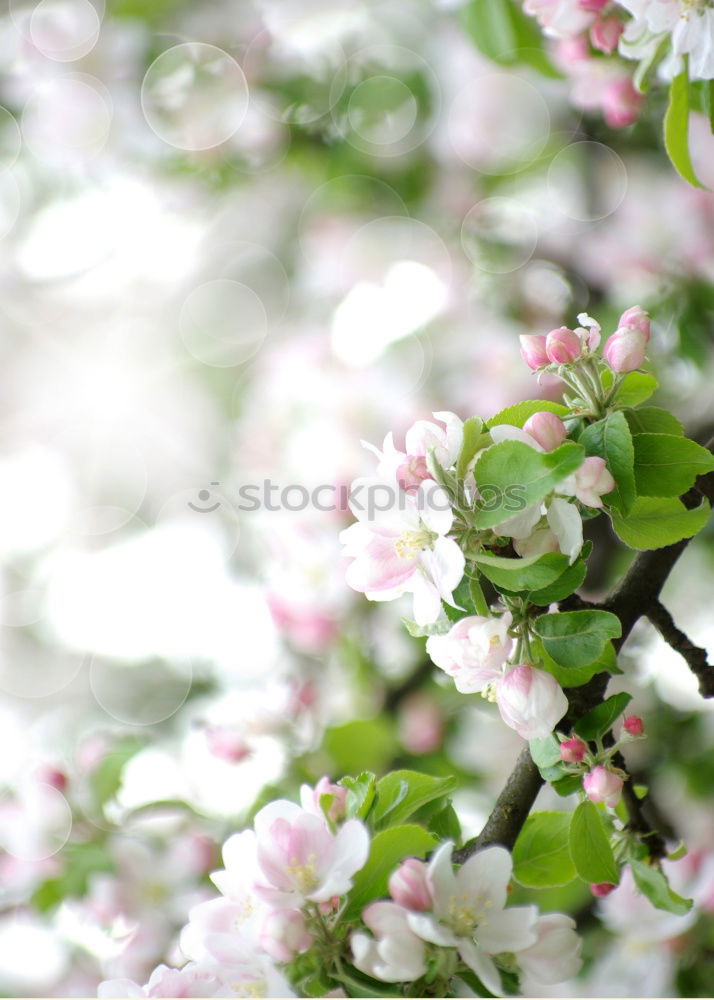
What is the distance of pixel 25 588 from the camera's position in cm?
189

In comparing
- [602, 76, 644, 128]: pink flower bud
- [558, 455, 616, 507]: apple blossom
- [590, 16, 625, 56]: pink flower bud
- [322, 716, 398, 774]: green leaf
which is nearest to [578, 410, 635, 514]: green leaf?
[558, 455, 616, 507]: apple blossom

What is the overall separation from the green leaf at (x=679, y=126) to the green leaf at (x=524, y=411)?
246mm

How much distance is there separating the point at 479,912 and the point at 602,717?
104 millimetres

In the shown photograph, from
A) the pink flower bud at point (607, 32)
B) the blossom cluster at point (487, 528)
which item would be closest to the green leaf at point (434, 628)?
the blossom cluster at point (487, 528)

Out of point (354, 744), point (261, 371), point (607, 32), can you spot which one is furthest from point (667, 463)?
point (261, 371)

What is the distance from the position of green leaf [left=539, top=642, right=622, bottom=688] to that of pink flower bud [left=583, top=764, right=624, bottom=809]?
1.6 inches

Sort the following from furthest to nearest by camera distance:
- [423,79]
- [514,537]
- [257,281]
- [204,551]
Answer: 1. [257,281]
2. [204,551]
3. [423,79]
4. [514,537]

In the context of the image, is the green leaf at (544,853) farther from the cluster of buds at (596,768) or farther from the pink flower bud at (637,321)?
the pink flower bud at (637,321)

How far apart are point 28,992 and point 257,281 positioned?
1.28m

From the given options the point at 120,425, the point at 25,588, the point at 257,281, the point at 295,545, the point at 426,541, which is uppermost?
the point at 426,541

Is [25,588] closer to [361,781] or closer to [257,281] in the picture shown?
[257,281]

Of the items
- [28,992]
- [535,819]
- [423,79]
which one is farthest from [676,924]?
[423,79]

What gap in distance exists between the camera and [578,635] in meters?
0.43

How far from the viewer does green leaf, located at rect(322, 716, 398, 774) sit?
0.96 m
